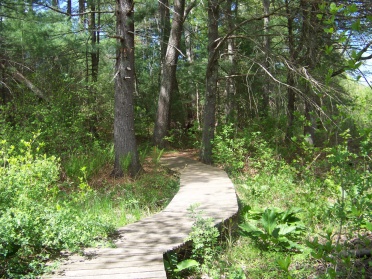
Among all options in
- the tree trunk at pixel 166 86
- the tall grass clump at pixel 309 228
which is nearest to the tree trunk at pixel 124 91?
the tall grass clump at pixel 309 228

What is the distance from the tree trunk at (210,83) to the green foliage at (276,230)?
5.08 meters

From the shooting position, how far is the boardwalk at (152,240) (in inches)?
134

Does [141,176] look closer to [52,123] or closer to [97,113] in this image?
[52,123]

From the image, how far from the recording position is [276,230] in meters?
4.57

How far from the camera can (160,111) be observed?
13.3 metres

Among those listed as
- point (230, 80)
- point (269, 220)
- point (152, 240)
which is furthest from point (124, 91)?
point (230, 80)

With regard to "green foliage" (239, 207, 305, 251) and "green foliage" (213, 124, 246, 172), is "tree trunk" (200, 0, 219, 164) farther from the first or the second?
"green foliage" (239, 207, 305, 251)

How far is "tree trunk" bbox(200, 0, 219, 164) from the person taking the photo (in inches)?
377

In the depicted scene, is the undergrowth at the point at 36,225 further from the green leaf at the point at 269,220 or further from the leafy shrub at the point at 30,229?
the green leaf at the point at 269,220

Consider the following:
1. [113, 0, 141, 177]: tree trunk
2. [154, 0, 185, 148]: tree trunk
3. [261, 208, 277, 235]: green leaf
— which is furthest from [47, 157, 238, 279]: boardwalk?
[154, 0, 185, 148]: tree trunk

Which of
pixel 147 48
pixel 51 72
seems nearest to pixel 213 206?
pixel 51 72

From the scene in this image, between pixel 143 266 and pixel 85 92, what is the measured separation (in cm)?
908

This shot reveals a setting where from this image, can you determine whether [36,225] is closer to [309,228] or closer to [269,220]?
[269,220]

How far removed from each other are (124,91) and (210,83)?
8.80 ft
